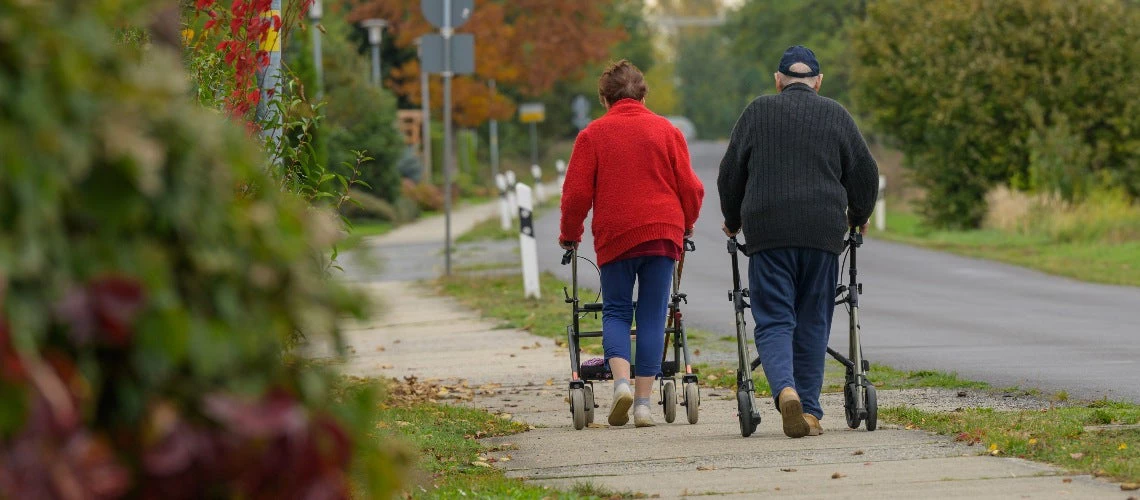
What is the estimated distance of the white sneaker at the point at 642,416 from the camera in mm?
7750

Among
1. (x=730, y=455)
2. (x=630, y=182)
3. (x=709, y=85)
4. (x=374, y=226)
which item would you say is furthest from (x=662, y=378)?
(x=709, y=85)

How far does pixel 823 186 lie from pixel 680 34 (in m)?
130

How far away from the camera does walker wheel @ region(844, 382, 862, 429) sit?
7.18 metres

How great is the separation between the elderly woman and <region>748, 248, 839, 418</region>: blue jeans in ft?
1.73

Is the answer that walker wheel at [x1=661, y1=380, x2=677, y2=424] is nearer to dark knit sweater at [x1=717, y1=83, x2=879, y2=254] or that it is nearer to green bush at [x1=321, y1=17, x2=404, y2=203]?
dark knit sweater at [x1=717, y1=83, x2=879, y2=254]

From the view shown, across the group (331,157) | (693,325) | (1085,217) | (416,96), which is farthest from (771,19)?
(693,325)

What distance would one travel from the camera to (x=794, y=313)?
738 cm

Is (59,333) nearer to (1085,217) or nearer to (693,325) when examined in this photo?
(693,325)

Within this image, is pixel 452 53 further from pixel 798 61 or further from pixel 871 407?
pixel 871 407

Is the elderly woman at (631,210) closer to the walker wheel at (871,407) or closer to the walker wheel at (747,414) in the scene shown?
the walker wheel at (747,414)

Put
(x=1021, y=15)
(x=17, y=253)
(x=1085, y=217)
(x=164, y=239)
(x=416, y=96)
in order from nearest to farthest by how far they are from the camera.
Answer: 1. (x=17, y=253)
2. (x=164, y=239)
3. (x=1085, y=217)
4. (x=1021, y=15)
5. (x=416, y=96)

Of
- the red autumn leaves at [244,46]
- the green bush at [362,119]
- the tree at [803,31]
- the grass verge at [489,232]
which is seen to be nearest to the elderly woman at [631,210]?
the red autumn leaves at [244,46]

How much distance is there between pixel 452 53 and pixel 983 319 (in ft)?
23.2

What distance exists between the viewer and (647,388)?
785 centimetres
